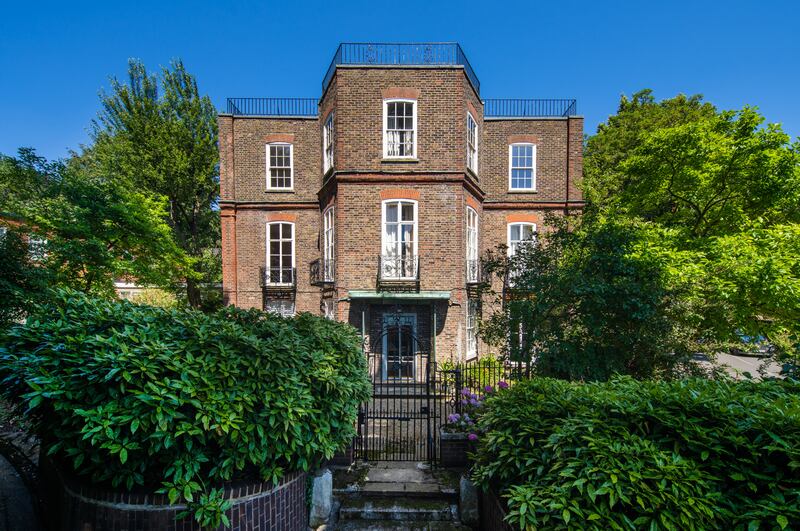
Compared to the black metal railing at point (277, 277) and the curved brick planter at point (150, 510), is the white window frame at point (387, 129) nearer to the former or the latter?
the black metal railing at point (277, 277)

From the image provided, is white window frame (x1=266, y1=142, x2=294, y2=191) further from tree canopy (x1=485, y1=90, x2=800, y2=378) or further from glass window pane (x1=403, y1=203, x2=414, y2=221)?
tree canopy (x1=485, y1=90, x2=800, y2=378)

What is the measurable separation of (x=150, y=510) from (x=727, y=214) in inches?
675

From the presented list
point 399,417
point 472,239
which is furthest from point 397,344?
point 399,417

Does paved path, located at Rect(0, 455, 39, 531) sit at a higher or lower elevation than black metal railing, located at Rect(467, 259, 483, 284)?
lower

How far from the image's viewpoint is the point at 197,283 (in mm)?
22562

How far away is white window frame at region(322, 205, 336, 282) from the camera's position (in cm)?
1416

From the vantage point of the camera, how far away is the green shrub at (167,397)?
11.7ft

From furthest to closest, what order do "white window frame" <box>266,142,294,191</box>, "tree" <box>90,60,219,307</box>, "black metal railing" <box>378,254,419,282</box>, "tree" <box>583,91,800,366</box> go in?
"tree" <box>90,60,219,307</box> < "white window frame" <box>266,142,294,191</box> < "black metal railing" <box>378,254,419,282</box> < "tree" <box>583,91,800,366</box>

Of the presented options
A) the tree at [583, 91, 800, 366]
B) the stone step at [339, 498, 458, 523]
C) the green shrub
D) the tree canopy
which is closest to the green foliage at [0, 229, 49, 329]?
the green shrub

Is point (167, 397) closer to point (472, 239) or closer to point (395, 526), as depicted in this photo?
point (395, 526)

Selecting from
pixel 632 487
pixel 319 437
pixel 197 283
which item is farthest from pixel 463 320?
pixel 197 283

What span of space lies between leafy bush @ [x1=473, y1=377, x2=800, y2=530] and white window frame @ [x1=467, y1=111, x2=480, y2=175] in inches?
486

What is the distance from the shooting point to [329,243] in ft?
48.9

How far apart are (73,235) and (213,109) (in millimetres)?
13765
